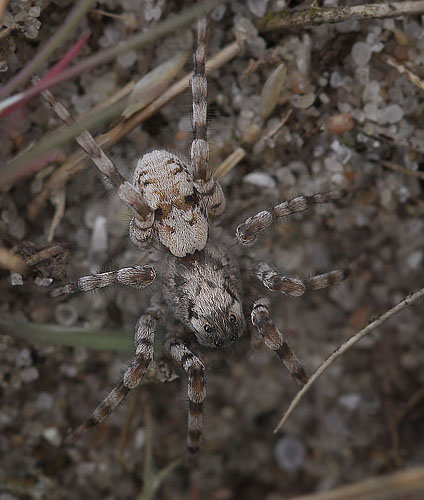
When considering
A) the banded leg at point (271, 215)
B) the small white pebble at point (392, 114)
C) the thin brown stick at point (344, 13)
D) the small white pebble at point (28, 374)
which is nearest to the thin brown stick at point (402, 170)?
the small white pebble at point (392, 114)

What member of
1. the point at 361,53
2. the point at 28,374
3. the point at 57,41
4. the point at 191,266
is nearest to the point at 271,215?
the point at 191,266

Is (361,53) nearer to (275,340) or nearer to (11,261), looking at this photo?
(275,340)

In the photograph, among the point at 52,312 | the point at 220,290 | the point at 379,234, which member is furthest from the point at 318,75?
the point at 52,312

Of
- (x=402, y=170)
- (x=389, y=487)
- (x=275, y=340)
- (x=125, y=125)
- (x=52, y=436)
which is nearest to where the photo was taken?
(x=389, y=487)

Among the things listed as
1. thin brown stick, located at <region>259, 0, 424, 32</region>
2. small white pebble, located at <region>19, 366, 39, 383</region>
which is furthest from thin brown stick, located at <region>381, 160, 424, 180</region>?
small white pebble, located at <region>19, 366, 39, 383</region>

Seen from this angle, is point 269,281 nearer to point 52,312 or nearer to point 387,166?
point 387,166
